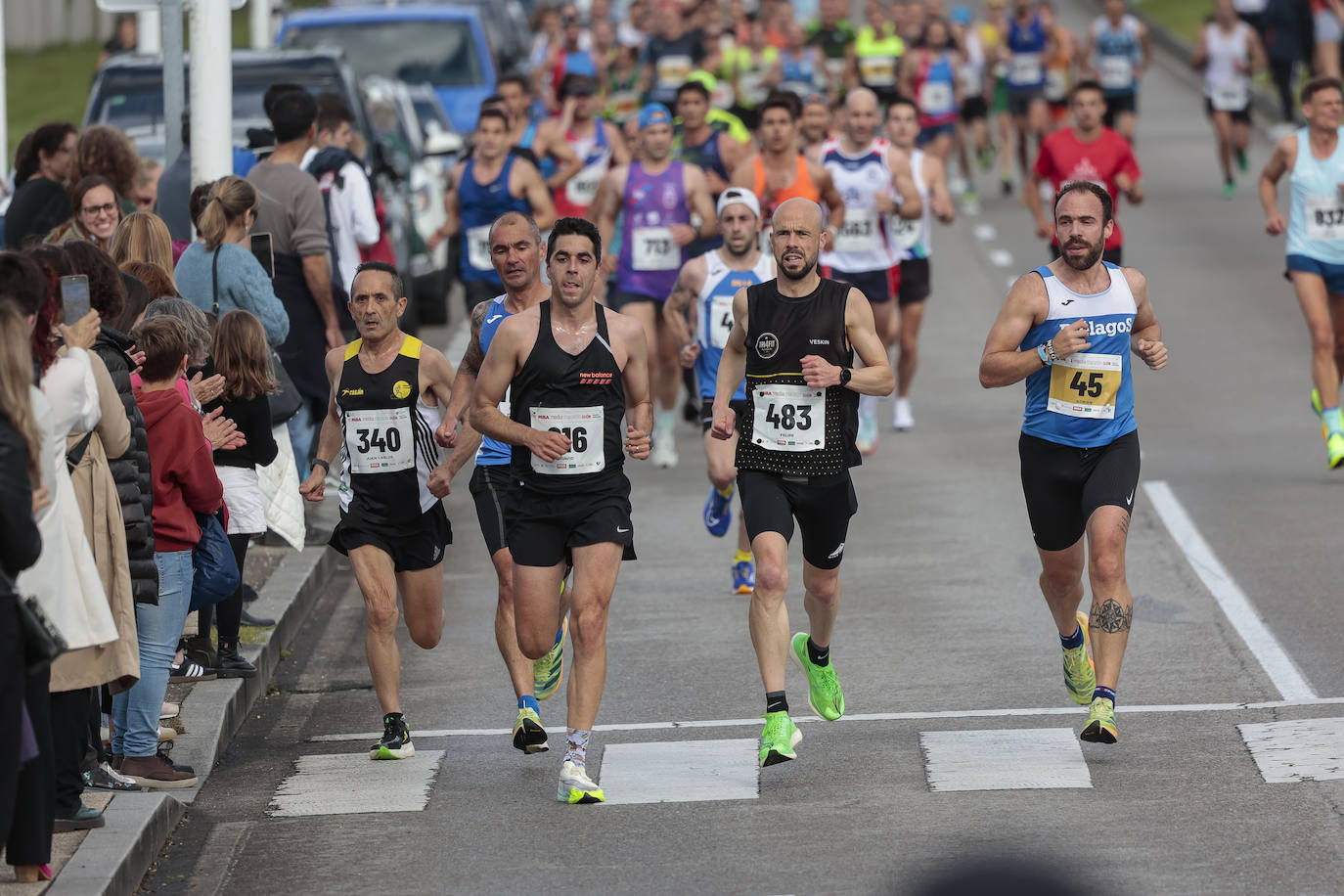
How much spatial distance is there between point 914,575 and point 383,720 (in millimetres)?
3692

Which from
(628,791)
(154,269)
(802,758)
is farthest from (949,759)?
(154,269)

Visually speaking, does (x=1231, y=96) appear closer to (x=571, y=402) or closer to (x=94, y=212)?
(x=94, y=212)

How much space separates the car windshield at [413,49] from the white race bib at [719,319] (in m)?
14.4

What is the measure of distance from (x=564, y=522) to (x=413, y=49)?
18.3 metres

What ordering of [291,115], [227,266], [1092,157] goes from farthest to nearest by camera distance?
[1092,157], [291,115], [227,266]

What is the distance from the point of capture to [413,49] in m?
25.7

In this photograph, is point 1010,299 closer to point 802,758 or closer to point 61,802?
point 802,758

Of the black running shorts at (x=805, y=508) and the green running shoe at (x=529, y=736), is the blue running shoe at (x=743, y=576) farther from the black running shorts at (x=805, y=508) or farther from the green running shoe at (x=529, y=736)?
the green running shoe at (x=529, y=736)

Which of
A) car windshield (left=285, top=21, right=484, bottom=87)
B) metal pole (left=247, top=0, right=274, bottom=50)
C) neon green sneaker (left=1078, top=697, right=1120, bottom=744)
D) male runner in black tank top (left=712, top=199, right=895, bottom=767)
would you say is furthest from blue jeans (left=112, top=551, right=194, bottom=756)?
car windshield (left=285, top=21, right=484, bottom=87)

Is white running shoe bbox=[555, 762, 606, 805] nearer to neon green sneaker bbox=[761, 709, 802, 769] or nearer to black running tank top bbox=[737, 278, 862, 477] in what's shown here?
neon green sneaker bbox=[761, 709, 802, 769]

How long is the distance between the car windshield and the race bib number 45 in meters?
17.6

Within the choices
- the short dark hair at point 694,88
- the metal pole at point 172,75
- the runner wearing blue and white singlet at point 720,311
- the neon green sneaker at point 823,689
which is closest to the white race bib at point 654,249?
the short dark hair at point 694,88

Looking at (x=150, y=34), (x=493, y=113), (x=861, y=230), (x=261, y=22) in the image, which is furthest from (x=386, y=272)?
(x=261, y=22)

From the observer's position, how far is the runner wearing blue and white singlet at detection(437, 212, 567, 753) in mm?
8492
